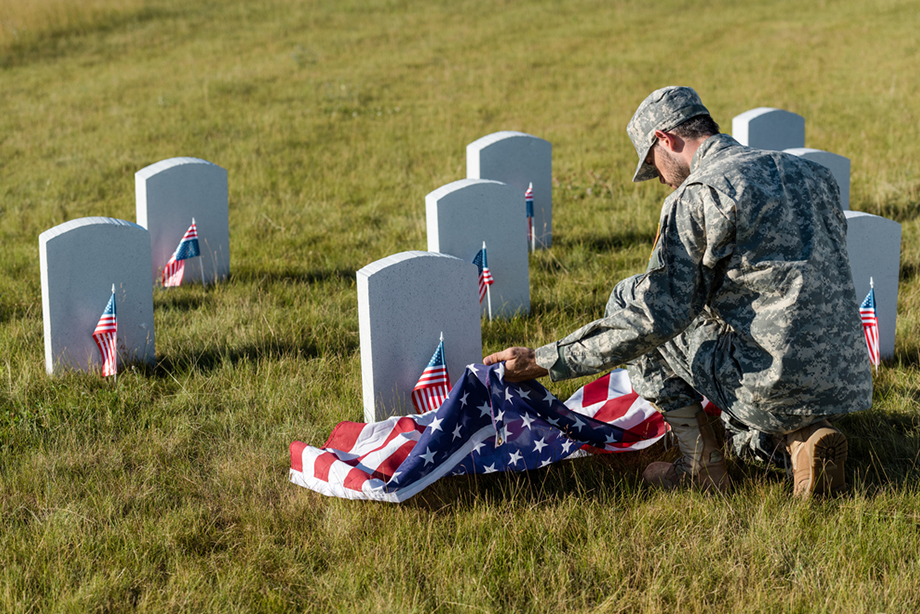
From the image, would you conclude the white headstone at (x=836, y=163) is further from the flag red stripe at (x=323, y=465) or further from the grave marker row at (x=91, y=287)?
the grave marker row at (x=91, y=287)

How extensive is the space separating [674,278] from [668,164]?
1.89ft

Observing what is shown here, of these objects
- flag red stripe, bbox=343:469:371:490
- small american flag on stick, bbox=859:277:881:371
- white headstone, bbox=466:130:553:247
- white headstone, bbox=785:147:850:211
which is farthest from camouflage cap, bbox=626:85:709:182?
white headstone, bbox=466:130:553:247

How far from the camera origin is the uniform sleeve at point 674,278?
2580mm

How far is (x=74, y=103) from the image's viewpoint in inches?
487

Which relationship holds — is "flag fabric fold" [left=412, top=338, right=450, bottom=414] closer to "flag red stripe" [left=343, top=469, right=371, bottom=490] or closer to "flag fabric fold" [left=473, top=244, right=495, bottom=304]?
"flag red stripe" [left=343, top=469, right=371, bottom=490]

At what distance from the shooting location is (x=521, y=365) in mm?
3012

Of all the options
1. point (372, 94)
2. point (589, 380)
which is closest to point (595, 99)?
point (372, 94)

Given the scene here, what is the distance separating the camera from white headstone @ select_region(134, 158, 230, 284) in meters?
5.57

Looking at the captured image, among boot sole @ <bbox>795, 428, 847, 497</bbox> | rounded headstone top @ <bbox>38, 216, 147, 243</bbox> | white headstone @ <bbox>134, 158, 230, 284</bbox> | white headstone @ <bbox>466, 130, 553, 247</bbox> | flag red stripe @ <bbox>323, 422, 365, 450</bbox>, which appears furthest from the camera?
white headstone @ <bbox>466, 130, 553, 247</bbox>

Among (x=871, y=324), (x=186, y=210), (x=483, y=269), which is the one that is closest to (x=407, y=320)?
(x=483, y=269)

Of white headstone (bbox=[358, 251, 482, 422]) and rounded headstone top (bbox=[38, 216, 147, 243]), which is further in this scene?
rounded headstone top (bbox=[38, 216, 147, 243])

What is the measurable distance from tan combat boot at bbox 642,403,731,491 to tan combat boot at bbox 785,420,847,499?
0.87 ft

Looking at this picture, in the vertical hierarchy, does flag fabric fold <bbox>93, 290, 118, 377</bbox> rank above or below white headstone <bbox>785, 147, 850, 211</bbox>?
below

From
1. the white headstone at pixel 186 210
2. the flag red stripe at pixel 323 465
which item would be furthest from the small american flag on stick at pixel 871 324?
the white headstone at pixel 186 210
